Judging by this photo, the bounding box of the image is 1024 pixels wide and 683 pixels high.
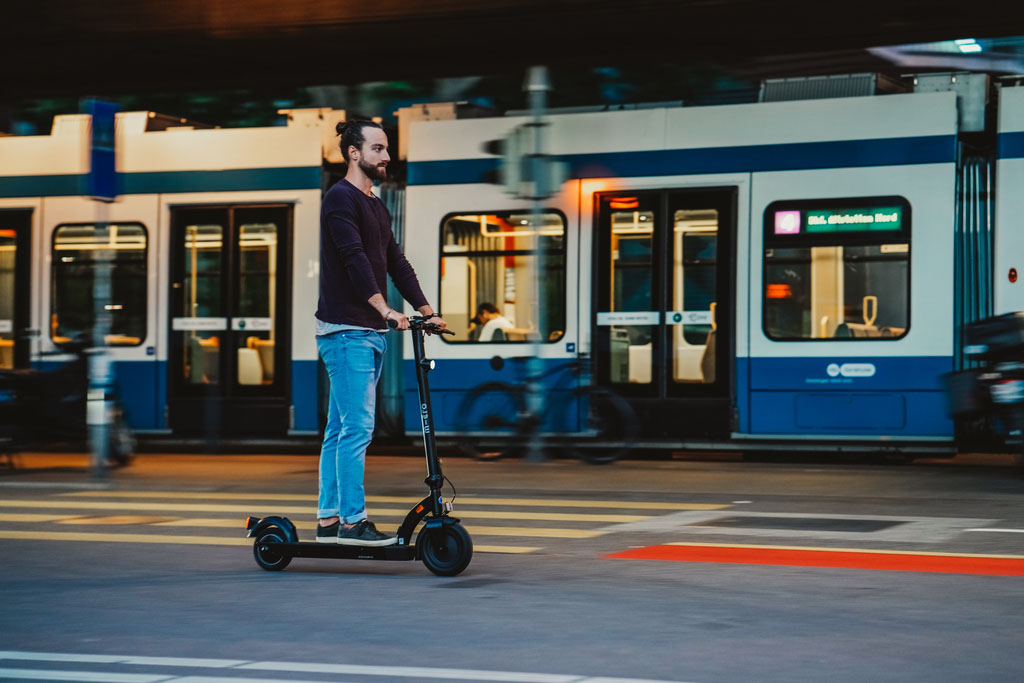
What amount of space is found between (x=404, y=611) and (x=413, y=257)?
400 inches

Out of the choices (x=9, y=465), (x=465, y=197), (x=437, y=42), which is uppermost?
(x=437, y=42)

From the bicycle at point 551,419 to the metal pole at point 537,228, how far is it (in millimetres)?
29

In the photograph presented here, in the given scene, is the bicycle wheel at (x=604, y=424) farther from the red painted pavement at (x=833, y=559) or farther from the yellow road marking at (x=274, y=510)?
the red painted pavement at (x=833, y=559)

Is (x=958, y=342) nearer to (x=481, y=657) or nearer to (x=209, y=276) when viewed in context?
(x=209, y=276)

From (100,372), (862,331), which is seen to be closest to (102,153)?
(100,372)

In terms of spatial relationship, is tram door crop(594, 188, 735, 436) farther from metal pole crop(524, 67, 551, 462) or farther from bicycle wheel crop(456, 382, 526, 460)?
bicycle wheel crop(456, 382, 526, 460)

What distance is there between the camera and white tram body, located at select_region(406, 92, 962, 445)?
14.2m

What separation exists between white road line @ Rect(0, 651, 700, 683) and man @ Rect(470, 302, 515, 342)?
10.5 metres

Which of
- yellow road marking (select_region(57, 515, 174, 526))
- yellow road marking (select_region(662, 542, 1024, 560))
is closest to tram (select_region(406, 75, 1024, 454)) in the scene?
yellow road marking (select_region(57, 515, 174, 526))

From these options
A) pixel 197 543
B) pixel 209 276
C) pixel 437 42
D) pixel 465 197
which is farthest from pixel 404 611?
pixel 209 276

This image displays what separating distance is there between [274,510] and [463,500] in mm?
1349

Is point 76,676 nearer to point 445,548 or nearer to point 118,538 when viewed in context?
point 445,548

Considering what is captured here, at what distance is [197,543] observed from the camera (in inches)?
340

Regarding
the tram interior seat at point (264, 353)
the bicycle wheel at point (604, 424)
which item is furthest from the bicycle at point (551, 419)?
the tram interior seat at point (264, 353)
